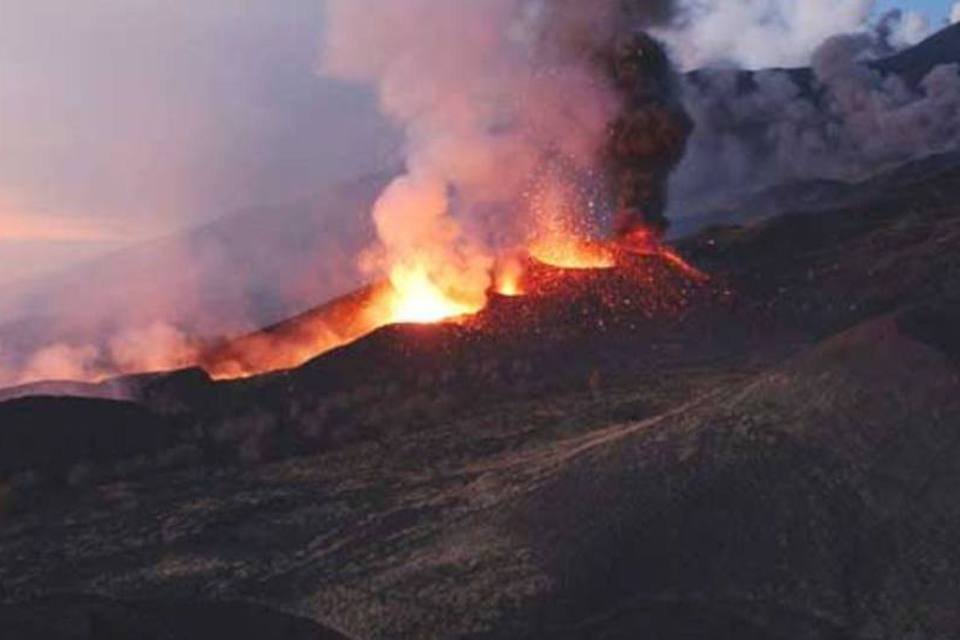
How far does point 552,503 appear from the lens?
2986cm

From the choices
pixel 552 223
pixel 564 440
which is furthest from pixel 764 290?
pixel 564 440

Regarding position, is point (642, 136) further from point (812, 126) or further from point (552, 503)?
point (812, 126)

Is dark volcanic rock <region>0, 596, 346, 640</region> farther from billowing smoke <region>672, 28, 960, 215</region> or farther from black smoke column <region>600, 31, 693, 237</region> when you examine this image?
billowing smoke <region>672, 28, 960, 215</region>

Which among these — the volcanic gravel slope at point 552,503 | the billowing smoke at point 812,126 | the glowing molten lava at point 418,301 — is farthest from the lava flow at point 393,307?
the billowing smoke at point 812,126

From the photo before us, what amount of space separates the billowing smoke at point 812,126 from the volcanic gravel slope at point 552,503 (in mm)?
123682

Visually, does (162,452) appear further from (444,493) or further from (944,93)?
(944,93)

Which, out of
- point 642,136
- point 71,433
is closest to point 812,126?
point 642,136

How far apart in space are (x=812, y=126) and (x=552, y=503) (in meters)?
156

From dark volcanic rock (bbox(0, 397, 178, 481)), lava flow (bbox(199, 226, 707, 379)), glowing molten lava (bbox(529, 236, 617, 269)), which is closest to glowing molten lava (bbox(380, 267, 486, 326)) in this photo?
lava flow (bbox(199, 226, 707, 379))

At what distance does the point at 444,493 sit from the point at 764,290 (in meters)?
33.9

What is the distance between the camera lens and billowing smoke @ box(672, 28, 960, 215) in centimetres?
16288

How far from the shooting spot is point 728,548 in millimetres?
27281

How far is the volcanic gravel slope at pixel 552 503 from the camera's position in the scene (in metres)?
26.2

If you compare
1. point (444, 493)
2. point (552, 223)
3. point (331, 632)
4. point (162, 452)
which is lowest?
point (331, 632)
